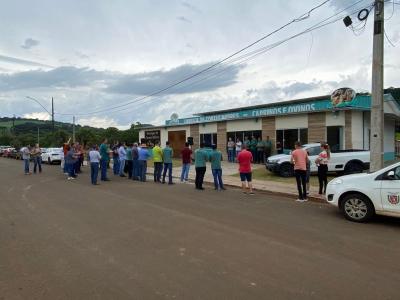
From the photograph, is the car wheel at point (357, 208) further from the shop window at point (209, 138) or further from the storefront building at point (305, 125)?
the shop window at point (209, 138)

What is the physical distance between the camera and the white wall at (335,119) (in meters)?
21.5

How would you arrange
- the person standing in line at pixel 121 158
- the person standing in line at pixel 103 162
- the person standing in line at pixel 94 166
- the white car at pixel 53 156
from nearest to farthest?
the person standing in line at pixel 94 166 < the person standing in line at pixel 103 162 < the person standing in line at pixel 121 158 < the white car at pixel 53 156

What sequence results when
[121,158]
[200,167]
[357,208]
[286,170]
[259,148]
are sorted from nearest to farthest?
[357,208], [200,167], [286,170], [121,158], [259,148]

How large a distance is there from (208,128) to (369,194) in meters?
22.9

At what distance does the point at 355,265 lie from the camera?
225 inches

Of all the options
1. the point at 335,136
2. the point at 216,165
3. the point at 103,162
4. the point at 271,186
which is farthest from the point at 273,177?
the point at 103,162

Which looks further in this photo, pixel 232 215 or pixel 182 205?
pixel 182 205

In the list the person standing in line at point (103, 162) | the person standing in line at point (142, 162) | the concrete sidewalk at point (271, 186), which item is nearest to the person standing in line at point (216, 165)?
the concrete sidewalk at point (271, 186)

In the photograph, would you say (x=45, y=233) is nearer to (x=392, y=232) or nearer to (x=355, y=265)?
(x=355, y=265)

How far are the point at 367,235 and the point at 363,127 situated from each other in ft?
51.3

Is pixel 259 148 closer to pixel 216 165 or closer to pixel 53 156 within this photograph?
pixel 216 165

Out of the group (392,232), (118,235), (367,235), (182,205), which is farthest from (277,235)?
(182,205)

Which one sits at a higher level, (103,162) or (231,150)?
(231,150)

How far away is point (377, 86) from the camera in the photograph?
39.6 ft
